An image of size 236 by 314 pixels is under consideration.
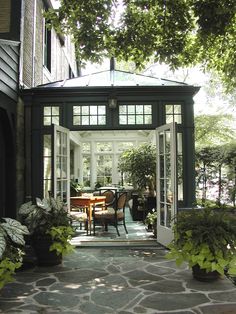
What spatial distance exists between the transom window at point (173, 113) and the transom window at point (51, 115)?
2195mm

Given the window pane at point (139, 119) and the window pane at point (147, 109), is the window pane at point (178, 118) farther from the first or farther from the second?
the window pane at point (139, 119)

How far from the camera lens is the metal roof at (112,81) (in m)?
7.27

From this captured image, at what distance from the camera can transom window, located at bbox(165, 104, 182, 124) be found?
7.08 metres

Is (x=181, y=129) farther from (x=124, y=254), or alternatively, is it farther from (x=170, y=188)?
(x=124, y=254)

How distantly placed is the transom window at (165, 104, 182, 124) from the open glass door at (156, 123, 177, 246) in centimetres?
47

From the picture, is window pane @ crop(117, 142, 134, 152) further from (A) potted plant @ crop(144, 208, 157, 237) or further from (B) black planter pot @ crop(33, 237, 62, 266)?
(B) black planter pot @ crop(33, 237, 62, 266)

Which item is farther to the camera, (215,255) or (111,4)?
(111,4)

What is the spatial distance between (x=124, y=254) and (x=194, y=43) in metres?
4.15

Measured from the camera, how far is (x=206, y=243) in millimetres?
4312

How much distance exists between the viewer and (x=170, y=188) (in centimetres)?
630

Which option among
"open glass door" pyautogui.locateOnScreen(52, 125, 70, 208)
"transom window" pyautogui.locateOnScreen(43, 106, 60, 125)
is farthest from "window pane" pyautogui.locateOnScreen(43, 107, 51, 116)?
"open glass door" pyautogui.locateOnScreen(52, 125, 70, 208)

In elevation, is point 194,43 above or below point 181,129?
above

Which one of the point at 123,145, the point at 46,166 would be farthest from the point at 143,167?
the point at 123,145

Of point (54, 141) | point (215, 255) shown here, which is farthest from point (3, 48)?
point (215, 255)
